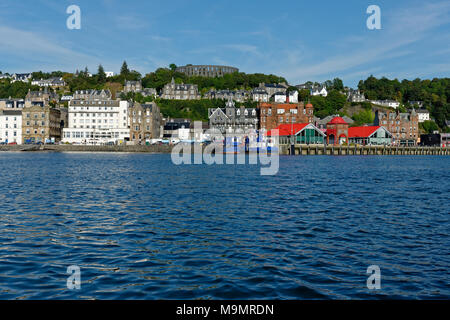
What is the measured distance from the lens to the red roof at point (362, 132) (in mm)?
129500

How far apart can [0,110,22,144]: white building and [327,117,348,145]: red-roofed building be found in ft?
327

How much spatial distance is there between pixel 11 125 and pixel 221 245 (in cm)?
13336

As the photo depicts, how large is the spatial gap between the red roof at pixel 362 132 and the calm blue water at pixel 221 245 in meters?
105

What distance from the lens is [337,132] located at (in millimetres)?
131125

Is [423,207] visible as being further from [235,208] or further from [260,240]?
[260,240]

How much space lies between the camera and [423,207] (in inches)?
1022

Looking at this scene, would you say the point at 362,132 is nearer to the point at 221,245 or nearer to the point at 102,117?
the point at 102,117

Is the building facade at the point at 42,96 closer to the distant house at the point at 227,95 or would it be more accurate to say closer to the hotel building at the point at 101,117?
the hotel building at the point at 101,117

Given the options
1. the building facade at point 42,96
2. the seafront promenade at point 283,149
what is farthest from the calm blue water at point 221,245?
the building facade at point 42,96

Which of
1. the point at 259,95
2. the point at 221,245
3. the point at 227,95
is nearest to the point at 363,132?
the point at 259,95

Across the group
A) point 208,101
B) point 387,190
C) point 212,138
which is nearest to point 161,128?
point 212,138

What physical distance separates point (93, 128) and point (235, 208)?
11946cm

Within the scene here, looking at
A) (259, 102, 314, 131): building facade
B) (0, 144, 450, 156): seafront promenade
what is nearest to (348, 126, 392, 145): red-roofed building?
(0, 144, 450, 156): seafront promenade

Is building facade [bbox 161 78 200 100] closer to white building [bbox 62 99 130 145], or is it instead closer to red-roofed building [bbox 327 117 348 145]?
white building [bbox 62 99 130 145]
